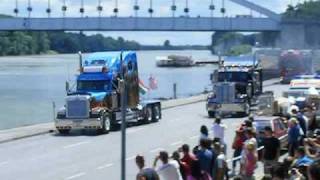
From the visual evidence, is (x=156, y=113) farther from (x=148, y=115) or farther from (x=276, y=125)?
(x=276, y=125)

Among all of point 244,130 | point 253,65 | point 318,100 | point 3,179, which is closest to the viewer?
point 244,130

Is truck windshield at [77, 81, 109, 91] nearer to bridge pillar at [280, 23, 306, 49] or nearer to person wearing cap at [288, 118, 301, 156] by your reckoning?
person wearing cap at [288, 118, 301, 156]

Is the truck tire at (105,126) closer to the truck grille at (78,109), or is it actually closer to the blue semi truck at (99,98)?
the blue semi truck at (99,98)

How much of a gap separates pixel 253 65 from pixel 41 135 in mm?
14400

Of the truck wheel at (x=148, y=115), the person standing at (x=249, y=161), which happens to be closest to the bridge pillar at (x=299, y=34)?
the truck wheel at (x=148, y=115)

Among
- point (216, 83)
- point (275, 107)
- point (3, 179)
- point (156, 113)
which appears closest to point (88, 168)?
point (3, 179)

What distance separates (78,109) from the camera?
110 feet

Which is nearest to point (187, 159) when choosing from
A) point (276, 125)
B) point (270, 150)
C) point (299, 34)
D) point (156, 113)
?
point (270, 150)

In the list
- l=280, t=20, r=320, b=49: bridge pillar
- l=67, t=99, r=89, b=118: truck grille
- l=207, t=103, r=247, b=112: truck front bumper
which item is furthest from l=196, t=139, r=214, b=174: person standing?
l=280, t=20, r=320, b=49: bridge pillar

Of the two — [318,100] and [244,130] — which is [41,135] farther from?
[244,130]

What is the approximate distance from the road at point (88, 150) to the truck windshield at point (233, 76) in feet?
9.21

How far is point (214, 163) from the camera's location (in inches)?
590

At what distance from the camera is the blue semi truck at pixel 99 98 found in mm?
33406

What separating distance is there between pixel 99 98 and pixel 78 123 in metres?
1.51
